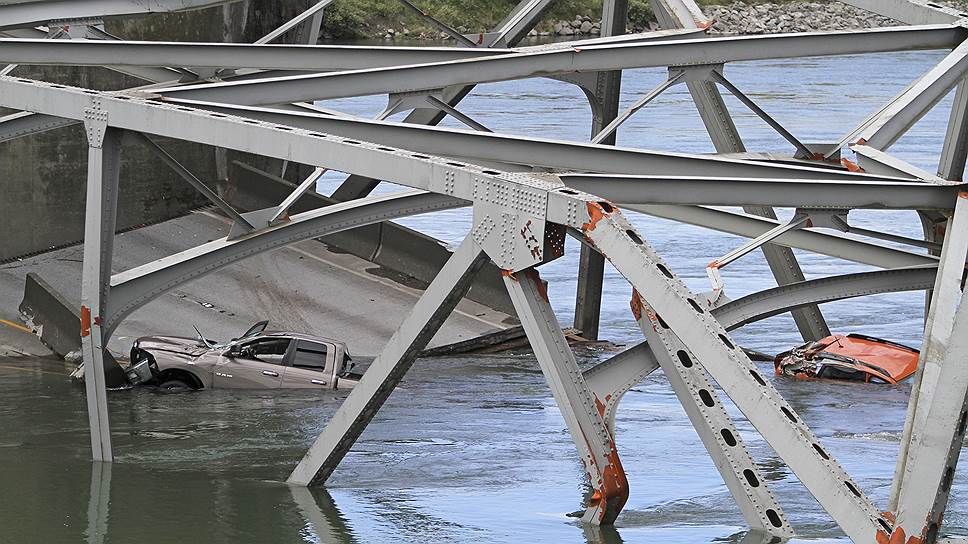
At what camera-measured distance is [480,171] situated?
10.9 m

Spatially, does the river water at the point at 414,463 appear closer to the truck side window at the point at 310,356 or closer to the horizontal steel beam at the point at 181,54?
the truck side window at the point at 310,356

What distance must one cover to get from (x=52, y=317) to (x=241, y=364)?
372cm

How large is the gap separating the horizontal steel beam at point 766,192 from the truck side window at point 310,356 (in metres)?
10.2

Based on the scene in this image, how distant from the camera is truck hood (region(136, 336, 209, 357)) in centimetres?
2092

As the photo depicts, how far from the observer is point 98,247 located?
47.5 ft

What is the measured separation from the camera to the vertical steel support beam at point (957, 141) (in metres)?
20.6

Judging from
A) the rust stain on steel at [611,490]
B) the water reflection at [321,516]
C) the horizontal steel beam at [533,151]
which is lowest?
the water reflection at [321,516]

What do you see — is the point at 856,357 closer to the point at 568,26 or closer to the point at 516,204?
the point at 516,204

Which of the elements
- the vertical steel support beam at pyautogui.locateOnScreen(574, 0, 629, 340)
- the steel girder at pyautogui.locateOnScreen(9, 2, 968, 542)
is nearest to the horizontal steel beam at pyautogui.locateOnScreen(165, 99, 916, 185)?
the steel girder at pyautogui.locateOnScreen(9, 2, 968, 542)

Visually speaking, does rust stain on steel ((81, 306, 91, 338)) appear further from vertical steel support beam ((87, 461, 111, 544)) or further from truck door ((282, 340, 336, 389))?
truck door ((282, 340, 336, 389))

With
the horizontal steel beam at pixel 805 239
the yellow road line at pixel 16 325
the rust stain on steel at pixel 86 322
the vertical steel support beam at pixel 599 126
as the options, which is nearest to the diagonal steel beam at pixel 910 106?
the horizontal steel beam at pixel 805 239

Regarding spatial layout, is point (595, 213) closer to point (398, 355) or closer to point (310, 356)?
point (398, 355)

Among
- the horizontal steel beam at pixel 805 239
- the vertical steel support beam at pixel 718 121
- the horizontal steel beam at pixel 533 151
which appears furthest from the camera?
the vertical steel support beam at pixel 718 121

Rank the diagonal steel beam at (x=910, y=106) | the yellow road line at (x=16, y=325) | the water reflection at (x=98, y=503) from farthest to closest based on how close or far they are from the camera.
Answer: the yellow road line at (x=16, y=325), the diagonal steel beam at (x=910, y=106), the water reflection at (x=98, y=503)
